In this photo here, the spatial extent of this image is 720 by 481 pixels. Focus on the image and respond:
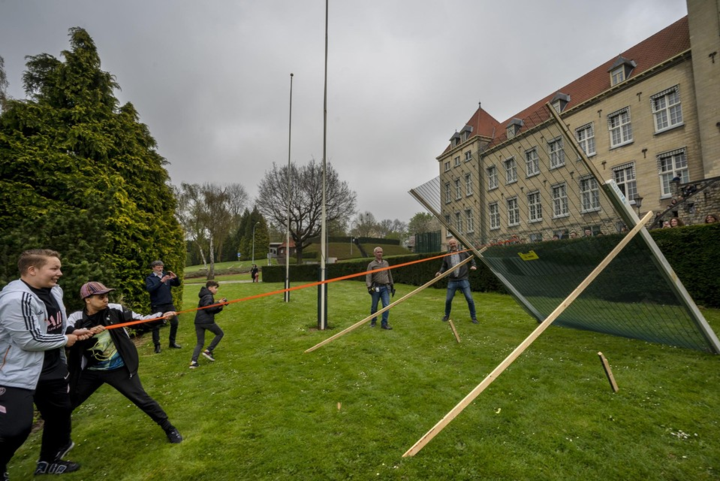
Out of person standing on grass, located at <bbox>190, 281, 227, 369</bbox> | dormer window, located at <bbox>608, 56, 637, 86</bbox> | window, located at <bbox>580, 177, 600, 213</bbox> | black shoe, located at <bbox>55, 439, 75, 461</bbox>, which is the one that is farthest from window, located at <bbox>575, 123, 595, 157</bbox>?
black shoe, located at <bbox>55, 439, 75, 461</bbox>

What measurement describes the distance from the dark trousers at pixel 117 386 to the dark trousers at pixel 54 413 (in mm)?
190

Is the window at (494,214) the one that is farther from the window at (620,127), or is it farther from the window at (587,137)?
the window at (587,137)

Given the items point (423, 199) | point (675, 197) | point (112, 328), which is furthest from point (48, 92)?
point (675, 197)

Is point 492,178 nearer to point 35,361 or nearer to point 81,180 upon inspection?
point 35,361

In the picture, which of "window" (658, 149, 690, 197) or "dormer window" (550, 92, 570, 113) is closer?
"window" (658, 149, 690, 197)

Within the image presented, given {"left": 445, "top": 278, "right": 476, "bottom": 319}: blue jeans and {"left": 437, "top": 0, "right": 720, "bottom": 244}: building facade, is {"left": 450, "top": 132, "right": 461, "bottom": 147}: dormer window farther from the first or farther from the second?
{"left": 445, "top": 278, "right": 476, "bottom": 319}: blue jeans

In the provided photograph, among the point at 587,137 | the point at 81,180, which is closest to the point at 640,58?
the point at 587,137

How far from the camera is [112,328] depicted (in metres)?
3.66

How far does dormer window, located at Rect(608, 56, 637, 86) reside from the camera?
2303 centimetres

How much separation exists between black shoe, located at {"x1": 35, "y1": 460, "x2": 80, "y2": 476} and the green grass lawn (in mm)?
109

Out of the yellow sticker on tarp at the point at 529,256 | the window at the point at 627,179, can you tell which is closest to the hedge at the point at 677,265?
the yellow sticker on tarp at the point at 529,256

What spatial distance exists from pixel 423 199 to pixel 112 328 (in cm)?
536

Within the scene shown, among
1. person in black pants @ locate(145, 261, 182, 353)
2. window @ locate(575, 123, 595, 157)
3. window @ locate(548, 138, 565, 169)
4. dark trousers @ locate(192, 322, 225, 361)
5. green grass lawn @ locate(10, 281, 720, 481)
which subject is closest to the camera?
green grass lawn @ locate(10, 281, 720, 481)

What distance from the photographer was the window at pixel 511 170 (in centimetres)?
529
